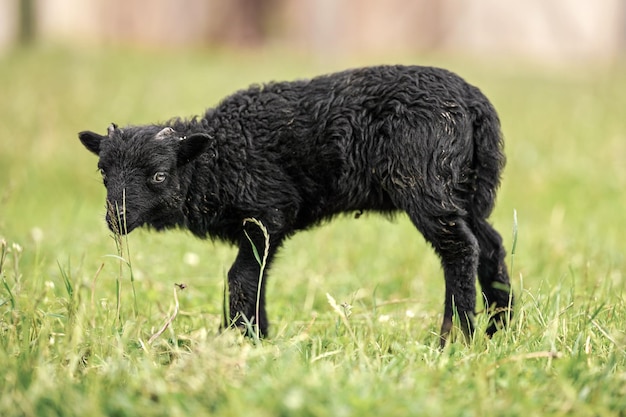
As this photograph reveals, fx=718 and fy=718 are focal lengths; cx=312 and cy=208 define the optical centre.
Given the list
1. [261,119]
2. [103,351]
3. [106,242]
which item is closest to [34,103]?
[106,242]

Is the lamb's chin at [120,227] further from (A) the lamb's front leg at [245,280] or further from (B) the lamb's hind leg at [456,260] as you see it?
(B) the lamb's hind leg at [456,260]

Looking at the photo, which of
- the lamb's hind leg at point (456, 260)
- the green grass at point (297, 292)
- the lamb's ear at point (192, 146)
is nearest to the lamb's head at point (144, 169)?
the lamb's ear at point (192, 146)

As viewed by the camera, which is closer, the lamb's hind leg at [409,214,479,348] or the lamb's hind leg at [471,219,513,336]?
the lamb's hind leg at [409,214,479,348]

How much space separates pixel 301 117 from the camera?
416cm

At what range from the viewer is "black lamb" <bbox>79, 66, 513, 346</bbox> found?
3.85 meters

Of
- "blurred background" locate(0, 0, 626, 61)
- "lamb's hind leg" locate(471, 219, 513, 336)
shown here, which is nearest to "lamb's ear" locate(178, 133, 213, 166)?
"lamb's hind leg" locate(471, 219, 513, 336)

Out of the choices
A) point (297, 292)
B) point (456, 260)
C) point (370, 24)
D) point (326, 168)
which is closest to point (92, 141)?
point (326, 168)

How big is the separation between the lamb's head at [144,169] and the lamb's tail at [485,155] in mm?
1505

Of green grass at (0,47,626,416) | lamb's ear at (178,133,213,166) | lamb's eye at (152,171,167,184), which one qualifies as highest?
lamb's ear at (178,133,213,166)

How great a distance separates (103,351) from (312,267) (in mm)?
2805

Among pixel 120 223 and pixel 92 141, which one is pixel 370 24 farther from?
pixel 120 223

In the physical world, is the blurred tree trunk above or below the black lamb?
above

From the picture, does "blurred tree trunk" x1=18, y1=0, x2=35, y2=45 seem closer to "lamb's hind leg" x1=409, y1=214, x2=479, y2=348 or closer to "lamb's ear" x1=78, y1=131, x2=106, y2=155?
"lamb's ear" x1=78, y1=131, x2=106, y2=155

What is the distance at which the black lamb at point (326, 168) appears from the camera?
12.6 feet
